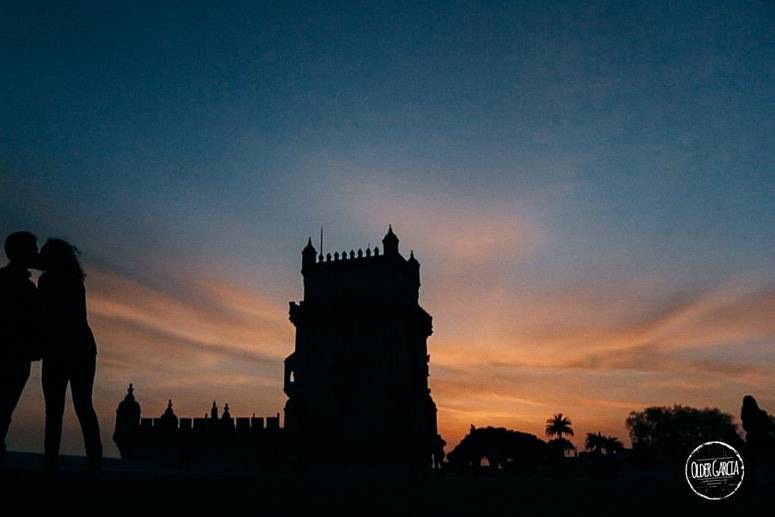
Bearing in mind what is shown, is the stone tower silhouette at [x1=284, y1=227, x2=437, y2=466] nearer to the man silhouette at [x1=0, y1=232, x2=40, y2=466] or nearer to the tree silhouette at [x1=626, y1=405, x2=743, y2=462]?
the man silhouette at [x1=0, y1=232, x2=40, y2=466]

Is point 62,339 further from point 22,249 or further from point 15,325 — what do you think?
point 22,249

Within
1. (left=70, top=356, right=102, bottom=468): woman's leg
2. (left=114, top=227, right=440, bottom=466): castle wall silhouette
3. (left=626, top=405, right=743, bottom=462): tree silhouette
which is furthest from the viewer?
(left=626, top=405, right=743, bottom=462): tree silhouette

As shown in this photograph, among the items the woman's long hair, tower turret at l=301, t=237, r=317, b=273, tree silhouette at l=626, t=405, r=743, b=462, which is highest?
tower turret at l=301, t=237, r=317, b=273

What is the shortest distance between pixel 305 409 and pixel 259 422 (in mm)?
3605

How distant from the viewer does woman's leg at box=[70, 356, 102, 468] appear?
8719mm

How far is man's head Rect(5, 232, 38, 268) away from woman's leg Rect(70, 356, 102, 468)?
140cm

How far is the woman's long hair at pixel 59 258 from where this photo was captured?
8633mm

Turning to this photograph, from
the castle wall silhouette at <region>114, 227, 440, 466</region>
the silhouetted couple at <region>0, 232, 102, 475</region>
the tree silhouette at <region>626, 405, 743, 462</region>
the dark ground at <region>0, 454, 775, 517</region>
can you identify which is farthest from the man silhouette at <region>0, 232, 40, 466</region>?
the tree silhouette at <region>626, 405, 743, 462</region>

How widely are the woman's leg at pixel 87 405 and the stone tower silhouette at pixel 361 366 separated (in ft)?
134

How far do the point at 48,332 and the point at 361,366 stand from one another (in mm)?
45119

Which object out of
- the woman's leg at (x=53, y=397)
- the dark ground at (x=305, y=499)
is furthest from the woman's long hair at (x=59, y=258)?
the dark ground at (x=305, y=499)

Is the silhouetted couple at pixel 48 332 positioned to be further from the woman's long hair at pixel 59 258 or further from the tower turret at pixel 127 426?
the tower turret at pixel 127 426

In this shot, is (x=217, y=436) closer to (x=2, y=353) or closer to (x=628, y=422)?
(x=2, y=353)

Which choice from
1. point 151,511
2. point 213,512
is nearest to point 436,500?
point 213,512
